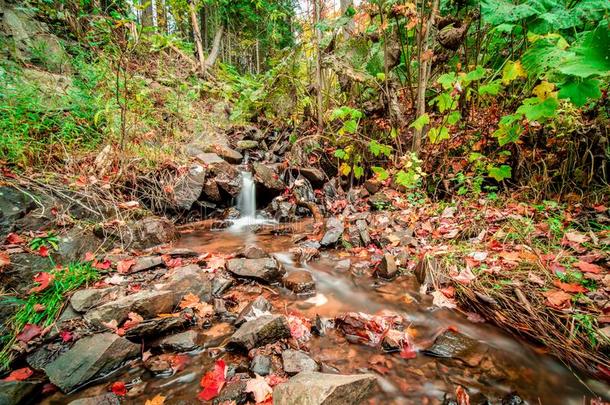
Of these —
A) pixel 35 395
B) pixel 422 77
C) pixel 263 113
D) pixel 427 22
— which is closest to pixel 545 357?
pixel 35 395

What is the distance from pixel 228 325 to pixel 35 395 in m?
1.22

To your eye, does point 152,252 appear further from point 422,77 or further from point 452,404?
point 422,77

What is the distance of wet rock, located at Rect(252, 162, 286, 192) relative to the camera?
239 inches

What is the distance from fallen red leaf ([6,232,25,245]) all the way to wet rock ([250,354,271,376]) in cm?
277

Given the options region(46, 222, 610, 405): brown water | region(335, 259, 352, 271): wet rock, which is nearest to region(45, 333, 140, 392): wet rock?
region(46, 222, 610, 405): brown water

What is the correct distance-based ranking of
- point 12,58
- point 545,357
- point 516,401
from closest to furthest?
point 516,401 < point 545,357 < point 12,58

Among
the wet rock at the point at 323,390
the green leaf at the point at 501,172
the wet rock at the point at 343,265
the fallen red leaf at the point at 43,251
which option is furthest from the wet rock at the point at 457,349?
the fallen red leaf at the point at 43,251

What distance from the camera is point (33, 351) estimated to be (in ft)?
6.76

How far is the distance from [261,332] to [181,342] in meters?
0.64

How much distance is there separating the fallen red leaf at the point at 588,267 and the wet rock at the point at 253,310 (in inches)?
104

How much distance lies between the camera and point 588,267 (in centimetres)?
232

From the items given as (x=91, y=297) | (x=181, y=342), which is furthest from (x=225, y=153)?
(x=181, y=342)

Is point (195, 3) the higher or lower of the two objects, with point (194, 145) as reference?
higher

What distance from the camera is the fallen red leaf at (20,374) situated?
187cm
